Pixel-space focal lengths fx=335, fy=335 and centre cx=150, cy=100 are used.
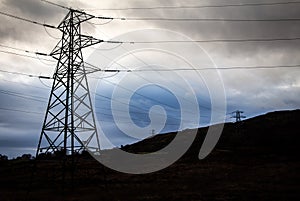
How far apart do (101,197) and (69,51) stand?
13.8 m

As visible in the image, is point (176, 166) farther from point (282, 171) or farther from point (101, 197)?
point (101, 197)

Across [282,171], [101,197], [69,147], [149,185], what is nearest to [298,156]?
[282,171]

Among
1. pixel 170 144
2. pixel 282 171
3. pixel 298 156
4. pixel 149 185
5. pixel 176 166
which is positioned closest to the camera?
pixel 149 185

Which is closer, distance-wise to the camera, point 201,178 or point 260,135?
point 201,178

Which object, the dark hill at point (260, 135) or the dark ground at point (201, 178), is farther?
the dark hill at point (260, 135)

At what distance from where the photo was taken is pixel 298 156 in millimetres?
64000

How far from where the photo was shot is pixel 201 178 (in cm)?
4628

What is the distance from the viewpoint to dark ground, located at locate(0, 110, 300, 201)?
3233 cm

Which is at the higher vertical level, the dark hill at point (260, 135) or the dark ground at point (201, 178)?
the dark hill at point (260, 135)

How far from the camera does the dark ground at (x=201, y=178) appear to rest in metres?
32.3

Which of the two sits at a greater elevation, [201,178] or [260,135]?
[260,135]

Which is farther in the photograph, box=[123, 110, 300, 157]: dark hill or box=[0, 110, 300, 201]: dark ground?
box=[123, 110, 300, 157]: dark hill

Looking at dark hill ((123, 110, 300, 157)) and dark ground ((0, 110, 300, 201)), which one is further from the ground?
dark hill ((123, 110, 300, 157))

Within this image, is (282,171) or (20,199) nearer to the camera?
(20,199)
